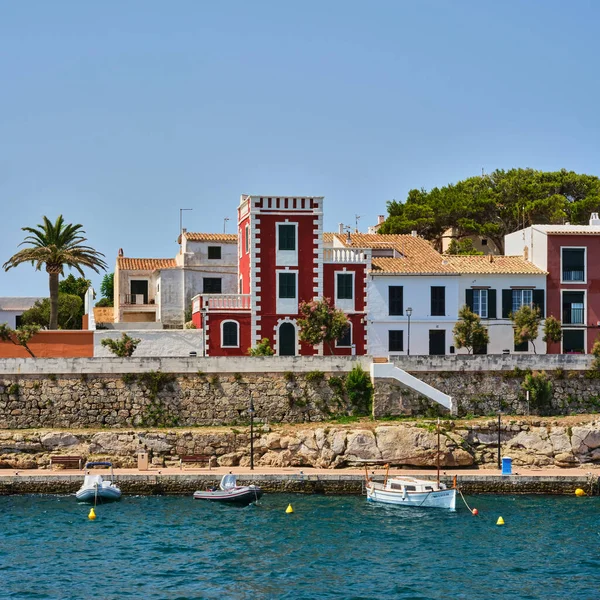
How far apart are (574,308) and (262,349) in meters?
18.6

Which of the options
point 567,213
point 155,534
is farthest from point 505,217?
point 155,534

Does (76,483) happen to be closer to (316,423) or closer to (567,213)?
(316,423)

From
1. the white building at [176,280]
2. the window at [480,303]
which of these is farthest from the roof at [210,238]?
the window at [480,303]

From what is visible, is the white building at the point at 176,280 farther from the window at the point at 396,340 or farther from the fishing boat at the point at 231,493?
the fishing boat at the point at 231,493

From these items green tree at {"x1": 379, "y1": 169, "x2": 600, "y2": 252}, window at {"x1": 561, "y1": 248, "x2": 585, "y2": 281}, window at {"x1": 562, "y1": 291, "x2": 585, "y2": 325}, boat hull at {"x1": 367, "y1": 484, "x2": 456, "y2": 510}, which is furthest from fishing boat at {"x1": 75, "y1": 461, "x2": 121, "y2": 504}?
green tree at {"x1": 379, "y1": 169, "x2": 600, "y2": 252}

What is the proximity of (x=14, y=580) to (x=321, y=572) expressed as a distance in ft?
33.5

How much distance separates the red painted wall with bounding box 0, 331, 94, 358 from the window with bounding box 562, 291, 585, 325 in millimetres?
26504

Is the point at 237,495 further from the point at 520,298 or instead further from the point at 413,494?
the point at 520,298

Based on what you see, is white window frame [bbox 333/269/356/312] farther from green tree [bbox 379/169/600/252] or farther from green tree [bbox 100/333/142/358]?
green tree [bbox 379/169/600/252]

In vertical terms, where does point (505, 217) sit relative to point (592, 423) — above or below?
above

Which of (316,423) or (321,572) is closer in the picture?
(321,572)

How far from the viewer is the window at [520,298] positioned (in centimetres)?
6259

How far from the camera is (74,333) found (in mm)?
59188

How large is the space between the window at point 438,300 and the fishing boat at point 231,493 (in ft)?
57.2
